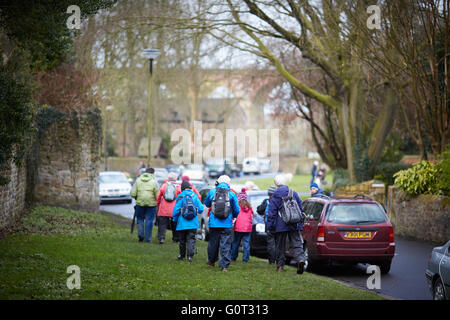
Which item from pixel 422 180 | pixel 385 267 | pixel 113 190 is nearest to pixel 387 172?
pixel 422 180

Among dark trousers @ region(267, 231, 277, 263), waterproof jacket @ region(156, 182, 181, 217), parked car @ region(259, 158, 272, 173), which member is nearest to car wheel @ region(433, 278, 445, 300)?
dark trousers @ region(267, 231, 277, 263)

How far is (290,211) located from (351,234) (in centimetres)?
204

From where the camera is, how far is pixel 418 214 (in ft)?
63.9

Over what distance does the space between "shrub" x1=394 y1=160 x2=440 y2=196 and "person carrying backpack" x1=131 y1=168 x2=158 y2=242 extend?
9.18 m

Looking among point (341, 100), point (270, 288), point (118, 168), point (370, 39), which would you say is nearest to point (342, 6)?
point (370, 39)

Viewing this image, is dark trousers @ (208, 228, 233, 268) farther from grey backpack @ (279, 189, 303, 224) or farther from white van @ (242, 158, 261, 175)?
white van @ (242, 158, 261, 175)

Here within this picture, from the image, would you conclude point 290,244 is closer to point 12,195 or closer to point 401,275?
point 401,275

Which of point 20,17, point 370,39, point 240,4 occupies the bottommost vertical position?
point 20,17

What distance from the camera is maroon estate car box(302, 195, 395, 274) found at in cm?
1254

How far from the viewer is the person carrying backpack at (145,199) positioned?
1536 cm

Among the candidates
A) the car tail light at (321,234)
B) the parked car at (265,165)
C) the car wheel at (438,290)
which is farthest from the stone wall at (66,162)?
the parked car at (265,165)

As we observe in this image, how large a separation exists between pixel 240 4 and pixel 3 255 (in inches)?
607

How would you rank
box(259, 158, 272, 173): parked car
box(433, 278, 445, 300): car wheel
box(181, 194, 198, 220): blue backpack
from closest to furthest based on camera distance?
box(433, 278, 445, 300): car wheel, box(181, 194, 198, 220): blue backpack, box(259, 158, 272, 173): parked car
